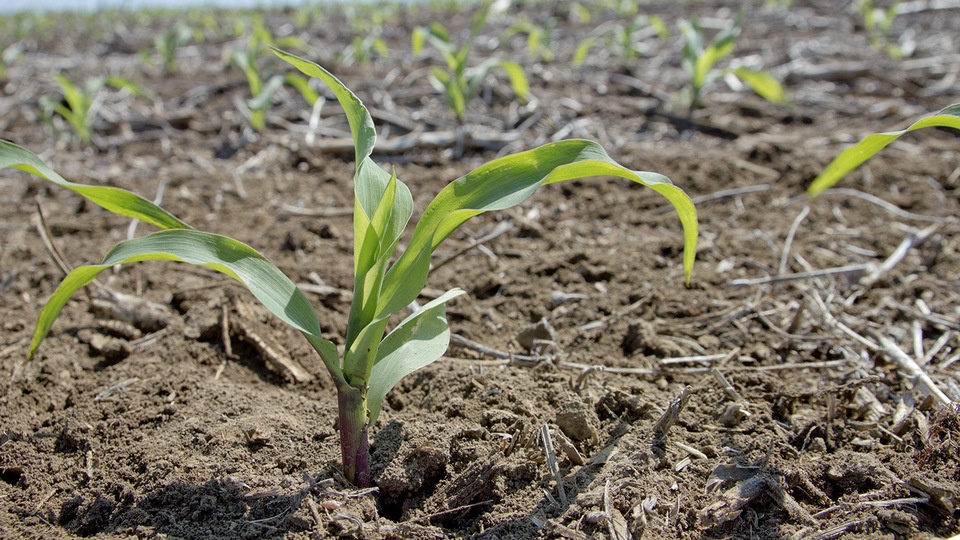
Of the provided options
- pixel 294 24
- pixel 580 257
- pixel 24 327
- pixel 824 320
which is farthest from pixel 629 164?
pixel 294 24

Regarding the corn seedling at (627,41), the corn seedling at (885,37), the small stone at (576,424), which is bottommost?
the corn seedling at (885,37)

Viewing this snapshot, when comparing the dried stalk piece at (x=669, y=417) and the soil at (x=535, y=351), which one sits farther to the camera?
the dried stalk piece at (x=669, y=417)

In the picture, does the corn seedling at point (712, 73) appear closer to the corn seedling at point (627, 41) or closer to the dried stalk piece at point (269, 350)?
the corn seedling at point (627, 41)

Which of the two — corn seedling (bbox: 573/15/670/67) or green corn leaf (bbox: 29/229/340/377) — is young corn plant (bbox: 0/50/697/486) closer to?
green corn leaf (bbox: 29/229/340/377)

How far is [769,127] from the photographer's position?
12.9ft

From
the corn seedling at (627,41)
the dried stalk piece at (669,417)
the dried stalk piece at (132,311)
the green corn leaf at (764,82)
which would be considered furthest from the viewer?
the corn seedling at (627,41)

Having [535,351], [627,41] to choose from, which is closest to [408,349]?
[535,351]

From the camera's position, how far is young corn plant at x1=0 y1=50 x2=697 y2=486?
48.2 inches

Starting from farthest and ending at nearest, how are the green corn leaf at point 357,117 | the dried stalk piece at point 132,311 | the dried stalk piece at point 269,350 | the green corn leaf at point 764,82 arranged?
the green corn leaf at point 764,82 < the dried stalk piece at point 132,311 < the dried stalk piece at point 269,350 < the green corn leaf at point 357,117

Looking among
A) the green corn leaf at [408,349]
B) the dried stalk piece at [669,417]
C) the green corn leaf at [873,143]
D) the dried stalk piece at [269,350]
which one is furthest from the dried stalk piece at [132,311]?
the green corn leaf at [873,143]

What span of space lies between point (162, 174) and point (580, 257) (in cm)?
231

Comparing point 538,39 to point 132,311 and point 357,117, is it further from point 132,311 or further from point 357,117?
point 357,117

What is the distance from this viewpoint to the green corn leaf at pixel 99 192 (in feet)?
3.93

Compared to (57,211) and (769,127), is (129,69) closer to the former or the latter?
(57,211)
